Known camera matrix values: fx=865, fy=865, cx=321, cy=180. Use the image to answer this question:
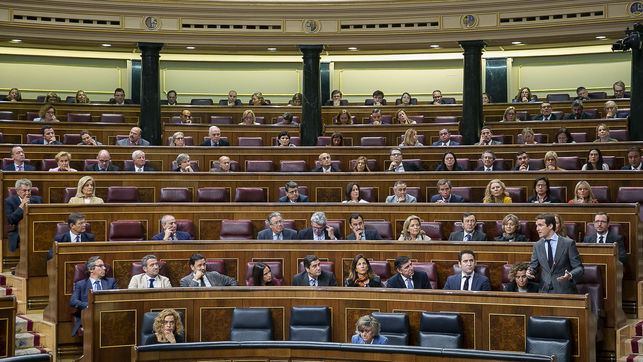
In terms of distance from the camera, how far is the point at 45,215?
284 inches

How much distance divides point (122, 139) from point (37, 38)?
7.08 ft

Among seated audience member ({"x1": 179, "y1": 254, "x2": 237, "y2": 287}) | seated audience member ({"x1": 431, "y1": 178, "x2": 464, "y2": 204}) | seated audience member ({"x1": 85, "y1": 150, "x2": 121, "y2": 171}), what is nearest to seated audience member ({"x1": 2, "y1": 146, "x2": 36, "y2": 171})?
seated audience member ({"x1": 85, "y1": 150, "x2": 121, "y2": 171})

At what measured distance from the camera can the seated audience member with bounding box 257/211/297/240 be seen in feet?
23.3

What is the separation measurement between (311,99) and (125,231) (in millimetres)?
4521

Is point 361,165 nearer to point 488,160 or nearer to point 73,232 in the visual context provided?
point 488,160

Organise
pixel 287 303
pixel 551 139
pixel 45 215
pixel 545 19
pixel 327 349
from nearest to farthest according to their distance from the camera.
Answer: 1. pixel 327 349
2. pixel 287 303
3. pixel 45 215
4. pixel 551 139
5. pixel 545 19

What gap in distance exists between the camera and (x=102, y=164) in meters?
8.49

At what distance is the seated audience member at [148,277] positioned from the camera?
20.5 ft

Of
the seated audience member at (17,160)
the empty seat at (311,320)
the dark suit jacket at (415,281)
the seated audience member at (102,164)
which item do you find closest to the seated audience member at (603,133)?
the dark suit jacket at (415,281)

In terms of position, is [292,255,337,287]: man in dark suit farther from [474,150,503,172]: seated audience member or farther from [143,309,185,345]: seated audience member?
[474,150,503,172]: seated audience member

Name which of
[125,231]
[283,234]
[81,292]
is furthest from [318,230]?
[81,292]

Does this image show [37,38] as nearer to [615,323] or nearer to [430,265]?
[430,265]

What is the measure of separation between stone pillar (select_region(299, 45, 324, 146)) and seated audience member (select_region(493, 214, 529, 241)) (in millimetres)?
4642

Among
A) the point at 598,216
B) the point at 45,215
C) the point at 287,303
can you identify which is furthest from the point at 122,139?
the point at 598,216
